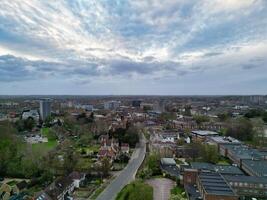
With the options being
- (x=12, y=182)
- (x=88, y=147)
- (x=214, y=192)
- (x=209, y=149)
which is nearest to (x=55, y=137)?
(x=88, y=147)

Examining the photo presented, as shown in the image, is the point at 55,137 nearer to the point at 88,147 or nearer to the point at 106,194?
the point at 88,147

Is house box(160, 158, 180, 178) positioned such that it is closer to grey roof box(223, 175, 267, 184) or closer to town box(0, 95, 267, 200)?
town box(0, 95, 267, 200)

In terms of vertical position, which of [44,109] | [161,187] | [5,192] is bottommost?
[161,187]

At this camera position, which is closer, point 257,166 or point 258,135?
point 257,166

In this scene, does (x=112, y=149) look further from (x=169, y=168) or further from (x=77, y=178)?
(x=77, y=178)

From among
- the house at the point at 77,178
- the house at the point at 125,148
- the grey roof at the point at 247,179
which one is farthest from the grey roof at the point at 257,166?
the house at the point at 77,178

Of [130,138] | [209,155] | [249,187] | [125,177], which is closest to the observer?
[249,187]

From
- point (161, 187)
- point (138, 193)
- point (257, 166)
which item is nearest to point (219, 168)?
point (257, 166)
